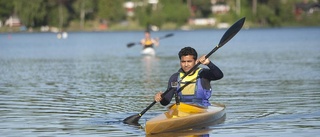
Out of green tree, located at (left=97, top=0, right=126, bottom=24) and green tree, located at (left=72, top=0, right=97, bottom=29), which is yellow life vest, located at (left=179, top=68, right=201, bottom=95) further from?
green tree, located at (left=97, top=0, right=126, bottom=24)

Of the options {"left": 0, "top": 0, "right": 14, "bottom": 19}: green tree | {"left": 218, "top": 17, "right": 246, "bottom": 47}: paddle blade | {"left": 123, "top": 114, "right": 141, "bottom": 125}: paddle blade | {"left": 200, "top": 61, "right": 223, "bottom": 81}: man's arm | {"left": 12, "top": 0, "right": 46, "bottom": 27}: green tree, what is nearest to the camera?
{"left": 200, "top": 61, "right": 223, "bottom": 81}: man's arm

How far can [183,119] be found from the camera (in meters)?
16.3

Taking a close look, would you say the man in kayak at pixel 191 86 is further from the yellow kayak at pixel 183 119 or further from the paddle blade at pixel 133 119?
the paddle blade at pixel 133 119

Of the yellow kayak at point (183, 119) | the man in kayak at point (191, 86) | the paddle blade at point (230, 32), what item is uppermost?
the paddle blade at point (230, 32)

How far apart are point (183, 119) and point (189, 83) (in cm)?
128

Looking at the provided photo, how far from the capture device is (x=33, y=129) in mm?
17312

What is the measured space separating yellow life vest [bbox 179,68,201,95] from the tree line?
381 ft

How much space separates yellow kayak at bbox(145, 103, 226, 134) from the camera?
1597 cm

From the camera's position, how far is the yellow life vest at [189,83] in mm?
17344

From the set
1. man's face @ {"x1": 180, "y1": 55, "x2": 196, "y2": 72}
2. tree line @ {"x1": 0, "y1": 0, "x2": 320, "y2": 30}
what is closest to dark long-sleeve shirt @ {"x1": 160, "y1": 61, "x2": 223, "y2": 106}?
man's face @ {"x1": 180, "y1": 55, "x2": 196, "y2": 72}

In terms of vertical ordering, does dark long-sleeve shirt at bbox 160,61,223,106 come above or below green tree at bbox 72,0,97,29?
above

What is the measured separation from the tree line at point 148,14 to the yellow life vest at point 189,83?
116 metres

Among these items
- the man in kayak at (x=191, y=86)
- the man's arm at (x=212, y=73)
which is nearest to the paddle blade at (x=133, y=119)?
the man in kayak at (x=191, y=86)

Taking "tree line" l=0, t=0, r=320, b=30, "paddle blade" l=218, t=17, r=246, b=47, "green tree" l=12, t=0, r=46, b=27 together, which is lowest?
"tree line" l=0, t=0, r=320, b=30
